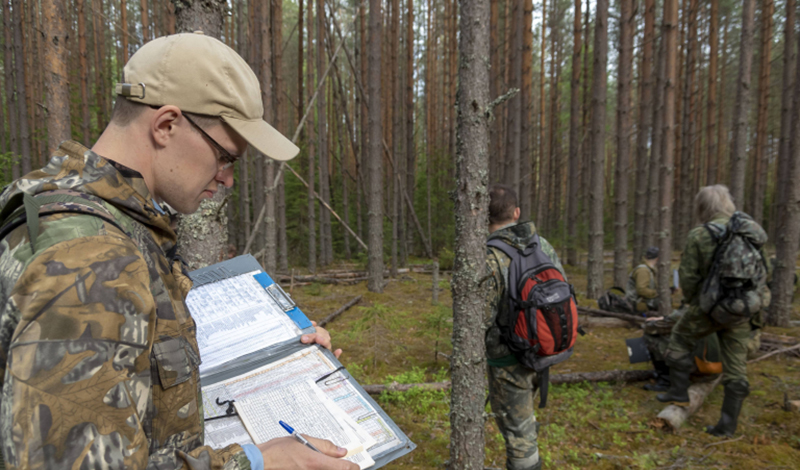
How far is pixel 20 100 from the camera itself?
425 inches

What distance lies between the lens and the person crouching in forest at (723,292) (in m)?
3.98

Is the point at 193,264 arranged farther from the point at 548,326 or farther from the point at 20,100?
the point at 20,100

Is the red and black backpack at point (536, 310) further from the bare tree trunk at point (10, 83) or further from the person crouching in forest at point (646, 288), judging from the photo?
the bare tree trunk at point (10, 83)

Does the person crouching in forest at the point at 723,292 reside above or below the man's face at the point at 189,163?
below

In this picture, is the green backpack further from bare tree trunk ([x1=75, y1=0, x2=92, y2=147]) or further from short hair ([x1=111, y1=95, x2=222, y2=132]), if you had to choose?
bare tree trunk ([x1=75, y1=0, x2=92, y2=147])

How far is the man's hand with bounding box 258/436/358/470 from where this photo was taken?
103 cm

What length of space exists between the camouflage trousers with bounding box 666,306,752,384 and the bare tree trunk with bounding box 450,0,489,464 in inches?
118

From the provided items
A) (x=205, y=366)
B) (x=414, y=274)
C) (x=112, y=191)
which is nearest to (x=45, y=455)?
(x=112, y=191)

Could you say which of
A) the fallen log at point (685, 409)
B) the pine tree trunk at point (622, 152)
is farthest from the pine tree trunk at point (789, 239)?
the fallen log at point (685, 409)

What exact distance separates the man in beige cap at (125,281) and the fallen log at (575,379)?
3.79 metres

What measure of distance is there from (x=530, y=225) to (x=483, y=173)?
2.38 feet

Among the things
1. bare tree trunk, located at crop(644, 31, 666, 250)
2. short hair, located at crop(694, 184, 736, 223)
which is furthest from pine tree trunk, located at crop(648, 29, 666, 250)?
short hair, located at crop(694, 184, 736, 223)

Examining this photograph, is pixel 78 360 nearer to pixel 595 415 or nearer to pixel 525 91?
pixel 595 415

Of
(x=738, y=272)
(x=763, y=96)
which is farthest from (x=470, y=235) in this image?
(x=763, y=96)
